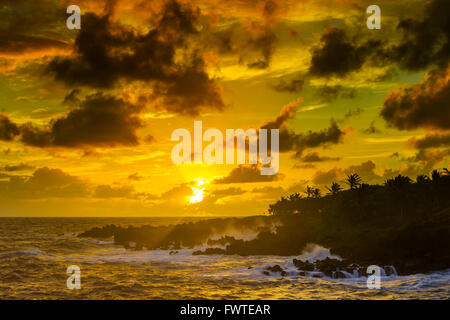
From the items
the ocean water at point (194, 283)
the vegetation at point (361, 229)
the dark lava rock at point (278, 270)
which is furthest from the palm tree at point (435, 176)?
the dark lava rock at point (278, 270)

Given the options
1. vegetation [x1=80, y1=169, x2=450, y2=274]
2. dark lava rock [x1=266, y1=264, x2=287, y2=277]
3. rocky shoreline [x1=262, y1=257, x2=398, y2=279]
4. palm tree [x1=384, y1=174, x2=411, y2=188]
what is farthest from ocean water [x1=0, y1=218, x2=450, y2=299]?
palm tree [x1=384, y1=174, x2=411, y2=188]

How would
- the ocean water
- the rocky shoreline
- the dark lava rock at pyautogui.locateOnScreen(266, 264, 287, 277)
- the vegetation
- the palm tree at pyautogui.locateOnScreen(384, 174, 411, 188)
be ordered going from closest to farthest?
1. the ocean water
2. the rocky shoreline
3. the dark lava rock at pyautogui.locateOnScreen(266, 264, 287, 277)
4. the vegetation
5. the palm tree at pyautogui.locateOnScreen(384, 174, 411, 188)

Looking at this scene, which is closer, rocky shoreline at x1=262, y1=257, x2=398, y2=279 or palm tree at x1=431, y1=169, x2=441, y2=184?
rocky shoreline at x1=262, y1=257, x2=398, y2=279

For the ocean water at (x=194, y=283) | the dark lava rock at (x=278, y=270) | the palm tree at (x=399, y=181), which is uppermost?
the palm tree at (x=399, y=181)

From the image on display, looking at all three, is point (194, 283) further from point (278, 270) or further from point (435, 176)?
point (435, 176)

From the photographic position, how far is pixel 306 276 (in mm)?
38438

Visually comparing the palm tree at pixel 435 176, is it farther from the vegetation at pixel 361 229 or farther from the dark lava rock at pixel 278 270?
the dark lava rock at pixel 278 270

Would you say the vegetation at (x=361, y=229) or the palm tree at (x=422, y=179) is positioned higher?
Result: the palm tree at (x=422, y=179)

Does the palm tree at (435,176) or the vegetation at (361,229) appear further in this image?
the palm tree at (435,176)

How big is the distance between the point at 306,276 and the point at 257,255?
19259 millimetres

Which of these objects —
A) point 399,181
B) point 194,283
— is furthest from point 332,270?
point 399,181

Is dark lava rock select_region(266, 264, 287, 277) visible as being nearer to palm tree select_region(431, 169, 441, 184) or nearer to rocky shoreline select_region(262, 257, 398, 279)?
rocky shoreline select_region(262, 257, 398, 279)

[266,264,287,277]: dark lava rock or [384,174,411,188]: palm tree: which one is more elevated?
[384,174,411,188]: palm tree
